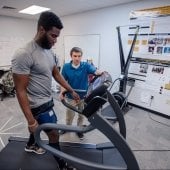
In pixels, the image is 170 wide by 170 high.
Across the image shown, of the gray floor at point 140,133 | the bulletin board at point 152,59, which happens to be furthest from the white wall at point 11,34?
the bulletin board at point 152,59

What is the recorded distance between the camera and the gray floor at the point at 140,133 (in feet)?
7.38

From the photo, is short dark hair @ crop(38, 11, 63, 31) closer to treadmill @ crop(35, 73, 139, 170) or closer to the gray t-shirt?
the gray t-shirt

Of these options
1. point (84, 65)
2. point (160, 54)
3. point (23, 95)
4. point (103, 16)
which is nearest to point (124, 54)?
point (160, 54)

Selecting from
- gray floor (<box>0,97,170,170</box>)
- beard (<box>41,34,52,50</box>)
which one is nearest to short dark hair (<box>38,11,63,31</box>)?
beard (<box>41,34,52,50</box>)

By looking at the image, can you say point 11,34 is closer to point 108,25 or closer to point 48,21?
point 108,25

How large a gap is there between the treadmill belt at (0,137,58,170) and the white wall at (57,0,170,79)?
115 inches

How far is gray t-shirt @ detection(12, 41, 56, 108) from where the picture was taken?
4.40ft

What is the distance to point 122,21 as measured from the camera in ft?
12.9

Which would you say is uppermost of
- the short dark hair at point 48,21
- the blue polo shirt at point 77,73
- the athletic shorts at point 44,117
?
the short dark hair at point 48,21

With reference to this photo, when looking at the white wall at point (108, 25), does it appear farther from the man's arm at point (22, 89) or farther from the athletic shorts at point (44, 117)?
the man's arm at point (22, 89)

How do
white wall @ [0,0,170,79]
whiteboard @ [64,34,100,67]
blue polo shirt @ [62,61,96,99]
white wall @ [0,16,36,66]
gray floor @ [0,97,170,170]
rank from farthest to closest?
white wall @ [0,16,36,66], whiteboard @ [64,34,100,67], white wall @ [0,0,170,79], blue polo shirt @ [62,61,96,99], gray floor @ [0,97,170,170]

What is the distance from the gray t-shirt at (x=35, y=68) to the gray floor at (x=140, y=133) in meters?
1.29

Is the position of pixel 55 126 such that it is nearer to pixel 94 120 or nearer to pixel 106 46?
pixel 94 120

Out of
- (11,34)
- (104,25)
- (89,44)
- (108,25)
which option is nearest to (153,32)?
(108,25)
